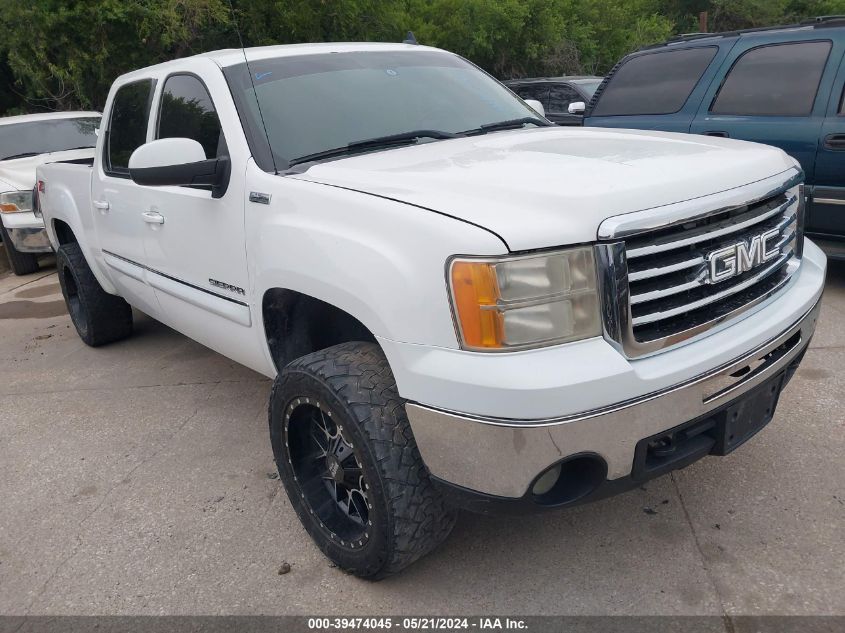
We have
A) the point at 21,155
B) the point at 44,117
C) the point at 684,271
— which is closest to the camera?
the point at 684,271

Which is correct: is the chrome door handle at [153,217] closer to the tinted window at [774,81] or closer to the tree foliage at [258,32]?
the tree foliage at [258,32]

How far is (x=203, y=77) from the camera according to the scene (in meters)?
3.29

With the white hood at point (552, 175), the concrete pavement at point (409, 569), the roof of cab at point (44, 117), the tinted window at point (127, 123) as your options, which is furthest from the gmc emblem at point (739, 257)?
the roof of cab at point (44, 117)

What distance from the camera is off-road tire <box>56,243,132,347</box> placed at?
497 cm

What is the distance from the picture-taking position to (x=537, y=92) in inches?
395

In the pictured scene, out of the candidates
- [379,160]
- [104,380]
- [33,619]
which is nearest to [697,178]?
[379,160]

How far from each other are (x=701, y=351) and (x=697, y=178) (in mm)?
→ 522

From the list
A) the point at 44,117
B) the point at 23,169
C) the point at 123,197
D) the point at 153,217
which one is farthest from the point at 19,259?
the point at 153,217

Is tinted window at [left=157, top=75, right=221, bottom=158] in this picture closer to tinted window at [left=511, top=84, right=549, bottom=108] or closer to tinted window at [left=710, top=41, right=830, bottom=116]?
tinted window at [left=710, top=41, right=830, bottom=116]

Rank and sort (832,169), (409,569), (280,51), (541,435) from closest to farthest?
(541,435) < (409,569) < (280,51) < (832,169)

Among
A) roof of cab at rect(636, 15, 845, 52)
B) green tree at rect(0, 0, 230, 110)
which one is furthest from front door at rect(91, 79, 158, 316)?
green tree at rect(0, 0, 230, 110)

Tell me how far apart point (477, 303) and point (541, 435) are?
388 mm

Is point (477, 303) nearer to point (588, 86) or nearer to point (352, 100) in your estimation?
point (352, 100)

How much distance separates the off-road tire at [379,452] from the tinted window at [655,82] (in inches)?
162
